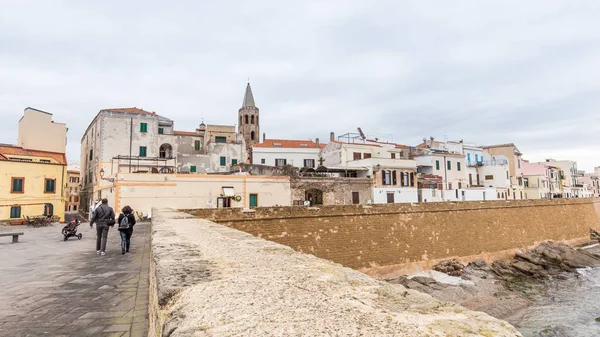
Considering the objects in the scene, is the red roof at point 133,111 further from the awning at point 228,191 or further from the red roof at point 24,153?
the awning at point 228,191

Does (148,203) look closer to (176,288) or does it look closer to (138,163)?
(138,163)

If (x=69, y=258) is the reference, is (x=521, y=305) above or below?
below

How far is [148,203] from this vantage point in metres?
21.7

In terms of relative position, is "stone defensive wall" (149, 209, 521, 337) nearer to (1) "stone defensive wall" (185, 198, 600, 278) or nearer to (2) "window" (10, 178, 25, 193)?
(1) "stone defensive wall" (185, 198, 600, 278)

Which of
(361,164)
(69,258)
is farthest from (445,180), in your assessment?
(69,258)

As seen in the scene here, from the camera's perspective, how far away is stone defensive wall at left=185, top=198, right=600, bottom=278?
45.2 ft

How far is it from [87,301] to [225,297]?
4208 mm

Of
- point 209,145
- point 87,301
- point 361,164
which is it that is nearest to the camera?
point 87,301

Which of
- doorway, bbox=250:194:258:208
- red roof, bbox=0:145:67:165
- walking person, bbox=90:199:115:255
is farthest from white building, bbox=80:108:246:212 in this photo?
walking person, bbox=90:199:115:255

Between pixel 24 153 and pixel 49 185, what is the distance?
149 inches

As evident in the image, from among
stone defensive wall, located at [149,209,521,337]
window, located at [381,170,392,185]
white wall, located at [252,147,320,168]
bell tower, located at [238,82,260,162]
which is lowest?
stone defensive wall, located at [149,209,521,337]

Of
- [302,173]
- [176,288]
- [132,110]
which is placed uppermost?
[132,110]

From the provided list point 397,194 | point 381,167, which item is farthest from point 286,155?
point 397,194

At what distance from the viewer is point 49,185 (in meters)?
23.8
